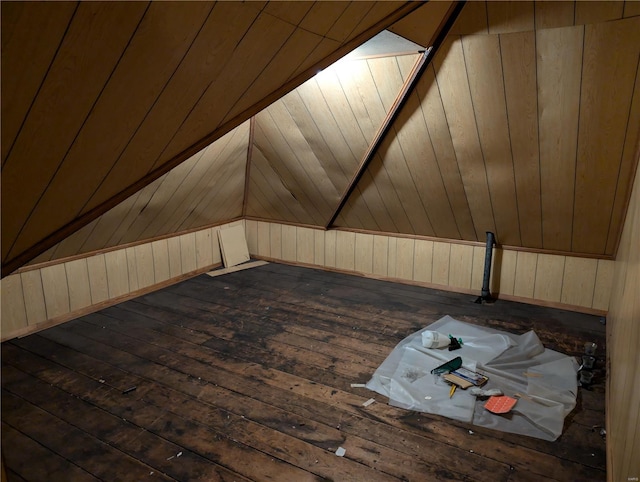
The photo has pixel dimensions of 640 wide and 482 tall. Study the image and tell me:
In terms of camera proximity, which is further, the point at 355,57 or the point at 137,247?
the point at 137,247

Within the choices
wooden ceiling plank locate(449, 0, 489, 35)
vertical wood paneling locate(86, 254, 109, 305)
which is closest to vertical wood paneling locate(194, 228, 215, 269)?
vertical wood paneling locate(86, 254, 109, 305)

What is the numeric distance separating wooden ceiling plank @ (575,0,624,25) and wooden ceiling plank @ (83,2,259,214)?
1.63m

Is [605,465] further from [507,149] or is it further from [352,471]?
[507,149]

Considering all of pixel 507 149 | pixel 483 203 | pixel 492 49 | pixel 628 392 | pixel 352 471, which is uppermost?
pixel 492 49

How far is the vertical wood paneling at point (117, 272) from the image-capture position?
4.22 meters

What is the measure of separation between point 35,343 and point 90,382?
872 mm

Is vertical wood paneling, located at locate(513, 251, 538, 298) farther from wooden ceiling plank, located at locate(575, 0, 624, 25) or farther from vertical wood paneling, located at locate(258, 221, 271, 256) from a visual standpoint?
vertical wood paneling, located at locate(258, 221, 271, 256)

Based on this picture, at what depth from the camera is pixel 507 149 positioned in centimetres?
307

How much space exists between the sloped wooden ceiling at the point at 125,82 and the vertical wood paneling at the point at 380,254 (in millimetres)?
3085

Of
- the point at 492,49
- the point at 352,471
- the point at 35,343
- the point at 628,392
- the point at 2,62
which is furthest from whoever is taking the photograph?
the point at 35,343

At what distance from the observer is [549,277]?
409 centimetres

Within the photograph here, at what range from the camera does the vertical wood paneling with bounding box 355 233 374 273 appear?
5.00 m

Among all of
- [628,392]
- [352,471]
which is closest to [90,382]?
[352,471]

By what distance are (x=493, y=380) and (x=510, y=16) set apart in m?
2.08
